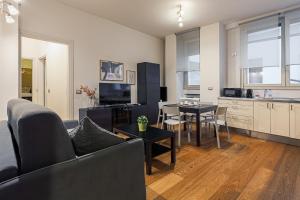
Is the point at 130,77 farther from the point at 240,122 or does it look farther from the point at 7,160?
the point at 7,160

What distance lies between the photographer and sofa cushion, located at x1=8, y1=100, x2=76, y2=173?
0.89 metres

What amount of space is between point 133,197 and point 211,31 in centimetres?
457

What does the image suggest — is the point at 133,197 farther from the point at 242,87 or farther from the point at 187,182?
the point at 242,87

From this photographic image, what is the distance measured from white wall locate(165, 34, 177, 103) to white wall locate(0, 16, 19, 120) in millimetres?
4047

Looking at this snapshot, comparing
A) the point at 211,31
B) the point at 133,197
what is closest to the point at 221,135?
the point at 211,31

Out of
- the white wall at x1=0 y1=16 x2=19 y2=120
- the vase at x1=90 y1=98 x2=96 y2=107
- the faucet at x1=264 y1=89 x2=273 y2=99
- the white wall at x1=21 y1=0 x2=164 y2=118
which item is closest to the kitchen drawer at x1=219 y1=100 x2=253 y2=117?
the faucet at x1=264 y1=89 x2=273 y2=99

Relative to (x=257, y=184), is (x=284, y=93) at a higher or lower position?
higher

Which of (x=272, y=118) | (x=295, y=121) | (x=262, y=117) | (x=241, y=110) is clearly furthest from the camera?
(x=241, y=110)

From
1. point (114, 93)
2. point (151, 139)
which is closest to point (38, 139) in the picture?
point (151, 139)

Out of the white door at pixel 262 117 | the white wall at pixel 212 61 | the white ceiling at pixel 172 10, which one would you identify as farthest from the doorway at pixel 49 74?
the white door at pixel 262 117

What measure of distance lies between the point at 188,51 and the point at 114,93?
8.80 feet

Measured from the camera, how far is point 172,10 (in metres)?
3.88

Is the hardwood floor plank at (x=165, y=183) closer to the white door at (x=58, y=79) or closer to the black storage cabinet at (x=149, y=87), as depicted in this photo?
the white door at (x=58, y=79)

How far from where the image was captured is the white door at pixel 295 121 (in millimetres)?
3143
